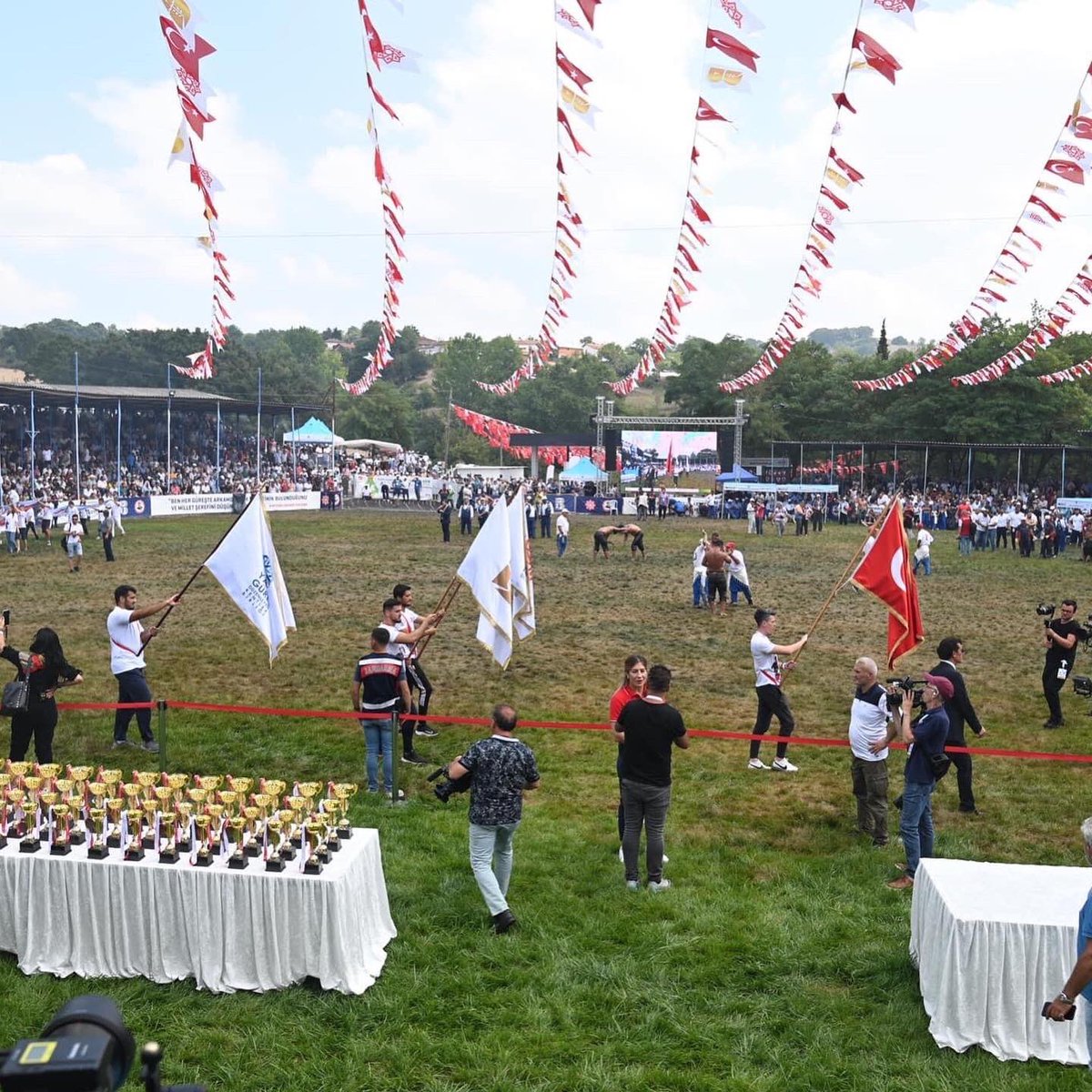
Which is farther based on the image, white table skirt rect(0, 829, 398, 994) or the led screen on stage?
the led screen on stage

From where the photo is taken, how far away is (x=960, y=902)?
6227 millimetres

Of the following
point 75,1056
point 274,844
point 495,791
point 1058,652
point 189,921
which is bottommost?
point 189,921

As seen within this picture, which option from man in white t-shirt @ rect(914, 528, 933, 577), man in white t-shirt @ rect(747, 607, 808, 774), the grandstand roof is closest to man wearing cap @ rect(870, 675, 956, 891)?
man in white t-shirt @ rect(747, 607, 808, 774)

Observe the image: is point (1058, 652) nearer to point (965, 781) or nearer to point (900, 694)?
point (965, 781)

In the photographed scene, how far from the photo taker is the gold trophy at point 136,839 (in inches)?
271

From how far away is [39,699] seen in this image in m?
9.91

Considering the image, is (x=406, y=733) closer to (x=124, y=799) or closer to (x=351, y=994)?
(x=124, y=799)

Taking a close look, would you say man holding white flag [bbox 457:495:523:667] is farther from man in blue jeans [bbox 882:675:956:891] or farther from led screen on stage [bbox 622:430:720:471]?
led screen on stage [bbox 622:430:720:471]

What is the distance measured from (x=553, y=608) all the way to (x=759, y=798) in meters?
11.8

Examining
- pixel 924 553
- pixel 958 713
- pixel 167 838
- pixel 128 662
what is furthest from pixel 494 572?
pixel 924 553

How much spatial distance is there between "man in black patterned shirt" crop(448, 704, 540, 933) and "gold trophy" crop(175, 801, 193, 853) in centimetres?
178

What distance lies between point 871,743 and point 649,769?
2.10 m

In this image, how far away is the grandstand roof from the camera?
51.4 metres

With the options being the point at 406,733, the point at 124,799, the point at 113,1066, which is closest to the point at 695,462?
the point at 406,733
